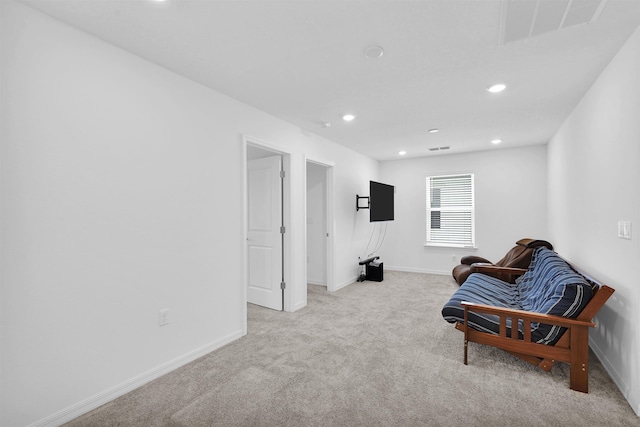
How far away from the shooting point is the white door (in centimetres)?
389

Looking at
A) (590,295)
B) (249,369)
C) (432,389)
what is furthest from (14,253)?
(590,295)

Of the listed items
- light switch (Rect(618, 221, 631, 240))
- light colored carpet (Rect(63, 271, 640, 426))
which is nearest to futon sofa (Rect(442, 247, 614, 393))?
light colored carpet (Rect(63, 271, 640, 426))

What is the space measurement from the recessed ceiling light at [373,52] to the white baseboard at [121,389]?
272cm

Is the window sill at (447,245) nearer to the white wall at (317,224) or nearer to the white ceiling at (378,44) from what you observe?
the white wall at (317,224)

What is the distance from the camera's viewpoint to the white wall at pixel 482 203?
17.3ft

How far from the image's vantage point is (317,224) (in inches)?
207

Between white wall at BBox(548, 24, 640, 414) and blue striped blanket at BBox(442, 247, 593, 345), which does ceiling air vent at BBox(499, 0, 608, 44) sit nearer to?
white wall at BBox(548, 24, 640, 414)

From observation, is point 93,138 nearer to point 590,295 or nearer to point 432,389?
point 432,389

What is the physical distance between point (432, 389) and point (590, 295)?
1.26m

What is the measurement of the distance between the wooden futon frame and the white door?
227 centimetres

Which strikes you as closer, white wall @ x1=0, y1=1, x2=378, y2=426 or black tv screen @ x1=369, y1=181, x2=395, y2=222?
white wall @ x1=0, y1=1, x2=378, y2=426

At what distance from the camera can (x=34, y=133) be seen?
5.64 ft

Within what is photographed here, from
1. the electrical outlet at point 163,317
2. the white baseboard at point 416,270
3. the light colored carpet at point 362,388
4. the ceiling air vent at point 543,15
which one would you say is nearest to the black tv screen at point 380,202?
the white baseboard at point 416,270

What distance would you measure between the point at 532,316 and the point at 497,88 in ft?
6.44
